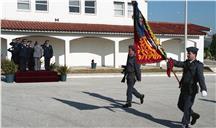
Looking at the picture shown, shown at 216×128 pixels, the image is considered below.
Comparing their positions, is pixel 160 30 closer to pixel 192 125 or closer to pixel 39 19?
pixel 39 19

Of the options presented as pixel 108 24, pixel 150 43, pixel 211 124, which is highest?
pixel 108 24

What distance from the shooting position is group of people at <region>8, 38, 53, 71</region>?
20.5m

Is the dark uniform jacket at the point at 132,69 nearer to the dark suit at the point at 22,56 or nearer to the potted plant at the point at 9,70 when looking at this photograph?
the potted plant at the point at 9,70

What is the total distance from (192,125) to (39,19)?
926 inches

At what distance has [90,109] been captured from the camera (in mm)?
11312

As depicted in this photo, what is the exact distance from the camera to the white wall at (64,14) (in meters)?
30.5

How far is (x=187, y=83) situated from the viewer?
8.91 m

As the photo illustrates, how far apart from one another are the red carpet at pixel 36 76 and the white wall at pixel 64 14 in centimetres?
1239

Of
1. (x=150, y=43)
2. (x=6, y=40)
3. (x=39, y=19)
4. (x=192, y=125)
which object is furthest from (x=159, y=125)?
(x=39, y=19)

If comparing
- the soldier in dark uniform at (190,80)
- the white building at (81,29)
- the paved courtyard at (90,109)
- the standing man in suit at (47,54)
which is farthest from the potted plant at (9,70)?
the soldier in dark uniform at (190,80)

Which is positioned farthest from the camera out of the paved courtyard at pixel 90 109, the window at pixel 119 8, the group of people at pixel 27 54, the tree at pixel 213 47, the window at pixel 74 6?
the tree at pixel 213 47

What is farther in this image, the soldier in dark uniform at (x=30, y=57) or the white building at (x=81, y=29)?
the white building at (x=81, y=29)

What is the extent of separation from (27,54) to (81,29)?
9763 millimetres

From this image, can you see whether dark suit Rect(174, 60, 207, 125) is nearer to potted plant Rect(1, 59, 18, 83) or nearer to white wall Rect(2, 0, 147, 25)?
potted plant Rect(1, 59, 18, 83)
